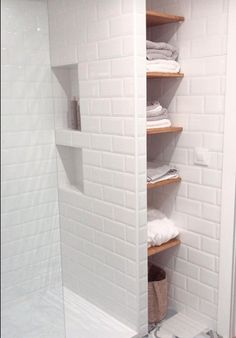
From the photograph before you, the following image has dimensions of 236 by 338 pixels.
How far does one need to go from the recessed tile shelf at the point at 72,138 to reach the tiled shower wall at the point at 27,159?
52 millimetres

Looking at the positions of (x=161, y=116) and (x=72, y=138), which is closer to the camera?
(x=161, y=116)

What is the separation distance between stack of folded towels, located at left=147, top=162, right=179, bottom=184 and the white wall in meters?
0.59

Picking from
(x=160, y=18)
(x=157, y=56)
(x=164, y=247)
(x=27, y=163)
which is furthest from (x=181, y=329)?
(x=160, y=18)

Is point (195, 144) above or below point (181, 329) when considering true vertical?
above

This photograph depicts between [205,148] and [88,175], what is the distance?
2.15 ft

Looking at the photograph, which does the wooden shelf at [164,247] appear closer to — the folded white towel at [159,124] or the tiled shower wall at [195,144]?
the tiled shower wall at [195,144]

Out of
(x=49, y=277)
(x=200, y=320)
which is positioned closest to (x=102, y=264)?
(x=49, y=277)

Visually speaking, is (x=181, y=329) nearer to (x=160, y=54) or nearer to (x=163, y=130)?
(x=163, y=130)

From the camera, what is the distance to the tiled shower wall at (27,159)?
1859 millimetres

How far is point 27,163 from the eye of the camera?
205 centimetres

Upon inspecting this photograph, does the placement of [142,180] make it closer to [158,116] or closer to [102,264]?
[158,116]

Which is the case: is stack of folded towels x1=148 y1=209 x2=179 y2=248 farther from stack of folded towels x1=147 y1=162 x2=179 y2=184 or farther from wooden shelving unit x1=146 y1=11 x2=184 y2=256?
stack of folded towels x1=147 y1=162 x2=179 y2=184

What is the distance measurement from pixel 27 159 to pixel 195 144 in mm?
926

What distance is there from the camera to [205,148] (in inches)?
77.1
